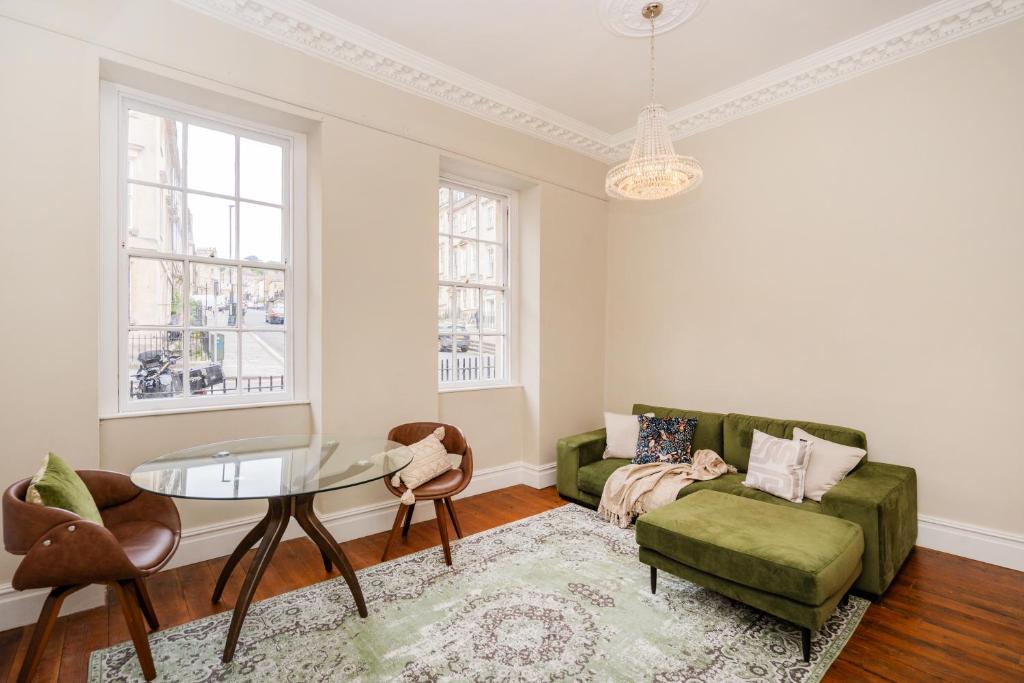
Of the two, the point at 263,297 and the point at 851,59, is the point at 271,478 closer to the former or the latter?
the point at 263,297

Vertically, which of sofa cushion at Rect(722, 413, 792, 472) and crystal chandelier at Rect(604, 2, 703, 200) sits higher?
crystal chandelier at Rect(604, 2, 703, 200)

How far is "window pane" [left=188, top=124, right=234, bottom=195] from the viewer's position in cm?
297

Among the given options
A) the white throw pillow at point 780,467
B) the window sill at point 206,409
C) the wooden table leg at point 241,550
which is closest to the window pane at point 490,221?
the window sill at point 206,409

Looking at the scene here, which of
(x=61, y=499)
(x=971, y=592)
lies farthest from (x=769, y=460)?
(x=61, y=499)

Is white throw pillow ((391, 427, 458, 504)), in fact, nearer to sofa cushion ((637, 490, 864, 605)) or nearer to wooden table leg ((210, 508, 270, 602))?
wooden table leg ((210, 508, 270, 602))

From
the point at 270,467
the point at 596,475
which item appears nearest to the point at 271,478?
the point at 270,467

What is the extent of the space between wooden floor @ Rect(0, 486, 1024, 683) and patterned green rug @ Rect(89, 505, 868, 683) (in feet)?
0.30

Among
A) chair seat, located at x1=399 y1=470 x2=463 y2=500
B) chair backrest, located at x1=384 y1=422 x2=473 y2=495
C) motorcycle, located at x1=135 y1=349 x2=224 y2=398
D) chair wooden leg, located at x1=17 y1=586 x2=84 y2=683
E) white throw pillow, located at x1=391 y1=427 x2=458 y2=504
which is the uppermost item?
motorcycle, located at x1=135 y1=349 x2=224 y2=398

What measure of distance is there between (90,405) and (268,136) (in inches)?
76.4

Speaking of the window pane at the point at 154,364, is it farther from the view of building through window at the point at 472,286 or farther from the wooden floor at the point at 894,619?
the view of building through window at the point at 472,286

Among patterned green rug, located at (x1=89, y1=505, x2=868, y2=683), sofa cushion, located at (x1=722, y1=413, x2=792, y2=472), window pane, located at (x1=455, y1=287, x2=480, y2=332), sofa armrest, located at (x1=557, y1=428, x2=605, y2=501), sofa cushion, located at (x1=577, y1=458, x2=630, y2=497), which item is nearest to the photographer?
patterned green rug, located at (x1=89, y1=505, x2=868, y2=683)

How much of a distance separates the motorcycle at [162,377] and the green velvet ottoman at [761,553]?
2740 millimetres

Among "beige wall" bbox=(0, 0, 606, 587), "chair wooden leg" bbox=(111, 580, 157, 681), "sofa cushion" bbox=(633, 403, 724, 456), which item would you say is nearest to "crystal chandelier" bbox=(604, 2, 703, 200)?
"beige wall" bbox=(0, 0, 606, 587)

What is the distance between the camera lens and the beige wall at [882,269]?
283 cm
